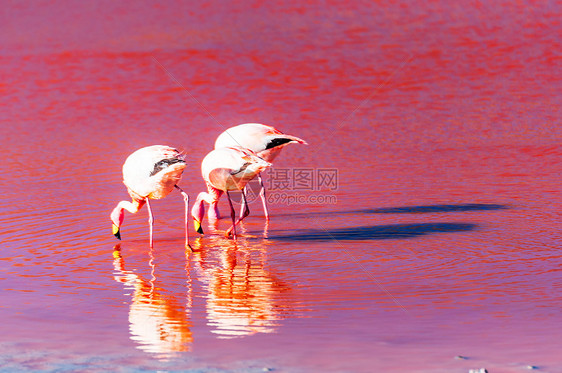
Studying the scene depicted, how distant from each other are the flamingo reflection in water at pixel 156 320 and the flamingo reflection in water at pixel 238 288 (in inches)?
8.5

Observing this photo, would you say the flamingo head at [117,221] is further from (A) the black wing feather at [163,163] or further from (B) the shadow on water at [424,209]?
(B) the shadow on water at [424,209]

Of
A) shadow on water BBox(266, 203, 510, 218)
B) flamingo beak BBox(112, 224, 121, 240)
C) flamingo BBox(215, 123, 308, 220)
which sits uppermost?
flamingo BBox(215, 123, 308, 220)

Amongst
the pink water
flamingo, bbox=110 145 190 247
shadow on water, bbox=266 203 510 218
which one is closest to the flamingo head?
flamingo, bbox=110 145 190 247

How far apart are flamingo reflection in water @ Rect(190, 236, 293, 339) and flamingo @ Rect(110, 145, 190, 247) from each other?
43cm

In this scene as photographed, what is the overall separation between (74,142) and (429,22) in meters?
9.56

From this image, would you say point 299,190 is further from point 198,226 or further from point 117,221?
point 117,221

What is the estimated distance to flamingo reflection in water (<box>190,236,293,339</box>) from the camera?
6605mm

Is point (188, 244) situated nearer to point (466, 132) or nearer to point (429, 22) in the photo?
point (466, 132)

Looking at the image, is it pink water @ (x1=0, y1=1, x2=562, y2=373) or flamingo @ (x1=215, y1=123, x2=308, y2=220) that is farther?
flamingo @ (x1=215, y1=123, x2=308, y2=220)

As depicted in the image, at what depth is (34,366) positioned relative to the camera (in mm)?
5754

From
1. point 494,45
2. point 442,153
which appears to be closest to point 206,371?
Result: point 442,153

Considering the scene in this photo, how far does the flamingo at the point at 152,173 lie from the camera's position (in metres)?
9.26

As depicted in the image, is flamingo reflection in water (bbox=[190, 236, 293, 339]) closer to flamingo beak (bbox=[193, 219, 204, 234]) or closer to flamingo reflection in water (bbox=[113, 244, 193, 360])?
flamingo beak (bbox=[193, 219, 204, 234])

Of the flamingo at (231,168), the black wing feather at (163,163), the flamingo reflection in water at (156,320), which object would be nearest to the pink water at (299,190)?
the flamingo reflection in water at (156,320)
